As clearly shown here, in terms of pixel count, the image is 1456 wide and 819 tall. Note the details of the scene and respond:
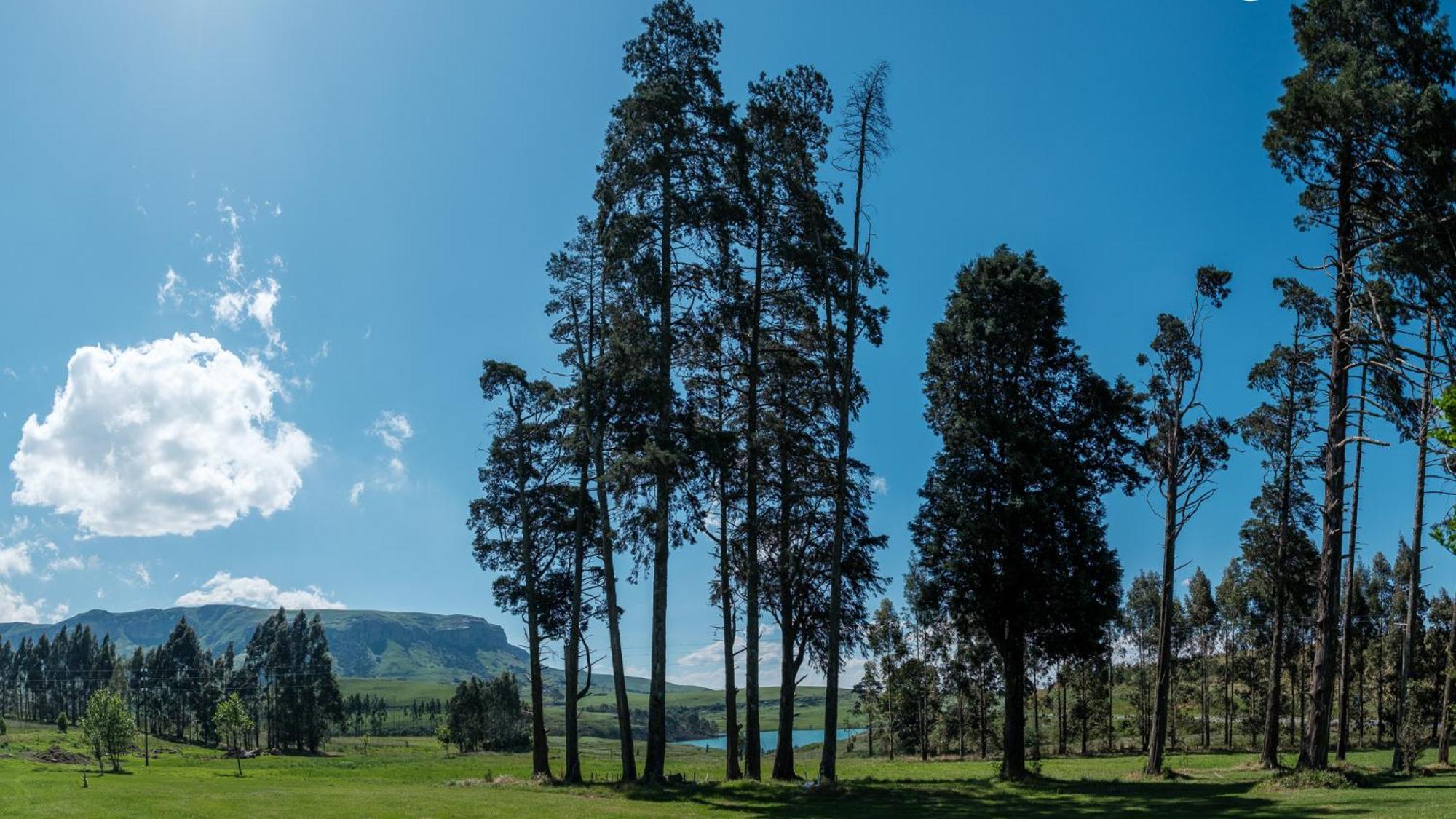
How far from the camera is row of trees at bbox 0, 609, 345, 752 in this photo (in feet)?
362

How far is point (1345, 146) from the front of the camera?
1972cm

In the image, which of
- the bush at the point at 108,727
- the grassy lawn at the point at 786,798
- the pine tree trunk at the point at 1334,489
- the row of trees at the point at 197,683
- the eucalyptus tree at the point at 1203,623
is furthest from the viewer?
the row of trees at the point at 197,683

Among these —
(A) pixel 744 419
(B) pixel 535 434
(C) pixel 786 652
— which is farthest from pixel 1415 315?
(B) pixel 535 434

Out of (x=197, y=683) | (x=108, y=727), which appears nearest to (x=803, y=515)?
(x=108, y=727)

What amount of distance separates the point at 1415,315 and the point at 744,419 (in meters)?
17.6

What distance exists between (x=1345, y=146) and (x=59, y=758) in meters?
79.1

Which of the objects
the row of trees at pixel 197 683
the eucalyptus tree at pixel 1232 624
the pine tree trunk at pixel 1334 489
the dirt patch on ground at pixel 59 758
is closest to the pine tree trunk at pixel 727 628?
the pine tree trunk at pixel 1334 489

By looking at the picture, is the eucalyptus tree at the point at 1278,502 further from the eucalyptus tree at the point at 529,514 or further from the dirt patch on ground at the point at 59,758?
the dirt patch on ground at the point at 59,758

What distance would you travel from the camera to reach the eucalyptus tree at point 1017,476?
A: 2631 cm

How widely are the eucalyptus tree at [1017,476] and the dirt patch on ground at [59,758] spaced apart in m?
60.6

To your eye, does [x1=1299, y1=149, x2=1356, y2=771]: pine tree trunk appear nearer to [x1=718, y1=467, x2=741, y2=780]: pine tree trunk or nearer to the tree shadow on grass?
the tree shadow on grass

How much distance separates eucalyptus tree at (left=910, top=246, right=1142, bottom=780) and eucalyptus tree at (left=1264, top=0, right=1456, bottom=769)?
681cm

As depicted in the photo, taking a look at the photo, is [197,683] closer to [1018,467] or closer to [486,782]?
[486,782]

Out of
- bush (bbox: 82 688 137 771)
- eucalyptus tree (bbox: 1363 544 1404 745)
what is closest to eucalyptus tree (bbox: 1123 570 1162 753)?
eucalyptus tree (bbox: 1363 544 1404 745)
